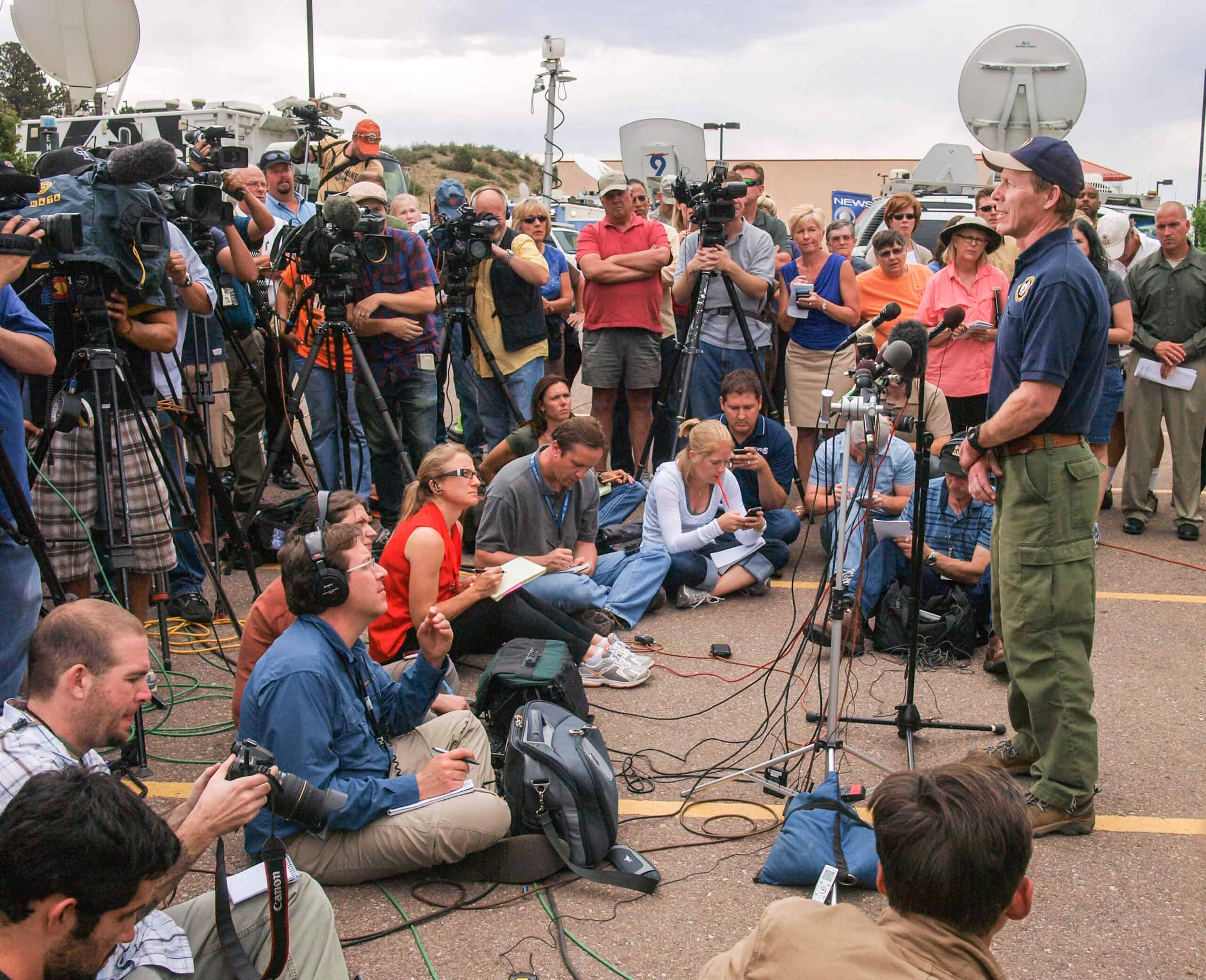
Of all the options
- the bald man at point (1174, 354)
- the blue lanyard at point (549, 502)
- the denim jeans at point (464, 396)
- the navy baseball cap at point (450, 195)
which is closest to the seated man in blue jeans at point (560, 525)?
the blue lanyard at point (549, 502)

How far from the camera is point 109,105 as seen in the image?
13.2 m

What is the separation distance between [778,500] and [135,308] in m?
3.77

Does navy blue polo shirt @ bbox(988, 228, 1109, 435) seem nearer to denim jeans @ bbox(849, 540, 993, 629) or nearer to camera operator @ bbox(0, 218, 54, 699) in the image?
denim jeans @ bbox(849, 540, 993, 629)

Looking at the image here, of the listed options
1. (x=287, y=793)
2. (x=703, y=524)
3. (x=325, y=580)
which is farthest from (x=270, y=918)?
(x=703, y=524)

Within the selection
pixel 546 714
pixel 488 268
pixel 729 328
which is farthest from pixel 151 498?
pixel 729 328

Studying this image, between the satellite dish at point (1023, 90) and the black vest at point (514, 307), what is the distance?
12.2 feet

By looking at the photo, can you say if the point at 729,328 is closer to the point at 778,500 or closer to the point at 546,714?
the point at 778,500

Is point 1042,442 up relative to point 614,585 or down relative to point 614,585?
up

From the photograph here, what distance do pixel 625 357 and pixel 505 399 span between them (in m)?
0.88

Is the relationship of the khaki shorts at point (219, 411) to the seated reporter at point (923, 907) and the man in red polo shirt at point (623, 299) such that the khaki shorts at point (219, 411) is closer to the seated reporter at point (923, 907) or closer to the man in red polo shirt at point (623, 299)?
the man in red polo shirt at point (623, 299)

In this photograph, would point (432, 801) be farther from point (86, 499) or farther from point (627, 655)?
point (86, 499)

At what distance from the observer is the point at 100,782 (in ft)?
6.31

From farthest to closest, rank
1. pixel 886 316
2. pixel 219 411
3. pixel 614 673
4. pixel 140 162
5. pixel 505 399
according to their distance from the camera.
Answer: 1. pixel 505 399
2. pixel 219 411
3. pixel 614 673
4. pixel 140 162
5. pixel 886 316

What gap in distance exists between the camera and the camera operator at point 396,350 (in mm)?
6414
